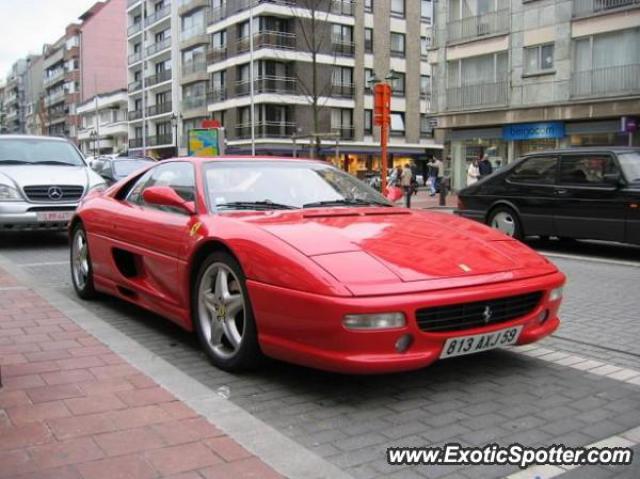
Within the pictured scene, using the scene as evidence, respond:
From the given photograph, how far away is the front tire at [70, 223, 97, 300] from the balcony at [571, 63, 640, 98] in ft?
77.6

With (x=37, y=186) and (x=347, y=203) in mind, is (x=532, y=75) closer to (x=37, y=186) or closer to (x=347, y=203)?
(x=37, y=186)

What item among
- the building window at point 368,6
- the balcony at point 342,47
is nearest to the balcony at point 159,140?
the balcony at point 342,47

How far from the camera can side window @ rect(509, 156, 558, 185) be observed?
34.1 feet

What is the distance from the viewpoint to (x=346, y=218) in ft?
14.8

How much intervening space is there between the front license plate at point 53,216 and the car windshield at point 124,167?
5.37 metres

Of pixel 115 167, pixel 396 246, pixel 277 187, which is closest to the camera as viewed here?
pixel 396 246

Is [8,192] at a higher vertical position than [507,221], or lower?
higher

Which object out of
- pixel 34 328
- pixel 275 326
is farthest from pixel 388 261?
pixel 34 328

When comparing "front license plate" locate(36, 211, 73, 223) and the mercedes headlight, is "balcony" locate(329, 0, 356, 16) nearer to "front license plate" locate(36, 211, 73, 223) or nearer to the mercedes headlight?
"front license plate" locate(36, 211, 73, 223)

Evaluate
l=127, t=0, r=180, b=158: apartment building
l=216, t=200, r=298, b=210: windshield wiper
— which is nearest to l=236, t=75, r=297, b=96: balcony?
l=127, t=0, r=180, b=158: apartment building

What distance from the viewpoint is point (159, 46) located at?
6644 cm

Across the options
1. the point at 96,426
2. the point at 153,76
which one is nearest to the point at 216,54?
the point at 153,76

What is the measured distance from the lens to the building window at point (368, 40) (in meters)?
54.8

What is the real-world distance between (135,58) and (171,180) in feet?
238
